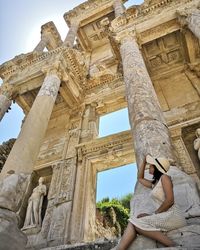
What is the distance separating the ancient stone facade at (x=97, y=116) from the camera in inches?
246

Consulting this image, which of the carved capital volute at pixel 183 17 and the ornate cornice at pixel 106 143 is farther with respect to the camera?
the ornate cornice at pixel 106 143

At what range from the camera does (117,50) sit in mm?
12320

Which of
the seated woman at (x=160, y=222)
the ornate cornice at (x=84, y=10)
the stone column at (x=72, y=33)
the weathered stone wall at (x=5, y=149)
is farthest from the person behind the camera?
the ornate cornice at (x=84, y=10)

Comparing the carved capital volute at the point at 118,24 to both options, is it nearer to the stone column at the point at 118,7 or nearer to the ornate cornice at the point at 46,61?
the ornate cornice at the point at 46,61

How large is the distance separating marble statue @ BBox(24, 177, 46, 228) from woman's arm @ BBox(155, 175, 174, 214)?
7353 millimetres

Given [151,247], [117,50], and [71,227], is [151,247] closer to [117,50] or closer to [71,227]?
[71,227]

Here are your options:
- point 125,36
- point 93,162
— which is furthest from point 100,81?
point 93,162

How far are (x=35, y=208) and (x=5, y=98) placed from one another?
5.67 meters

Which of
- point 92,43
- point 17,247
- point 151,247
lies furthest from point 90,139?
point 92,43

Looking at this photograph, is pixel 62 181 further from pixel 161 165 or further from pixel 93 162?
pixel 161 165

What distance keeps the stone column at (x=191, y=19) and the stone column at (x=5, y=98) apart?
8.79 m

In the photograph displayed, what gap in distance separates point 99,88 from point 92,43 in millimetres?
10786

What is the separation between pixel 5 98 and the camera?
12453mm

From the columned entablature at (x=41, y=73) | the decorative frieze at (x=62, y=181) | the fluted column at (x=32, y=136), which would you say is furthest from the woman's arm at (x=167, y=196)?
the columned entablature at (x=41, y=73)
